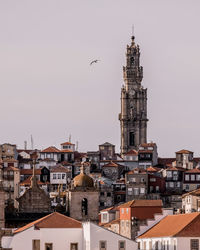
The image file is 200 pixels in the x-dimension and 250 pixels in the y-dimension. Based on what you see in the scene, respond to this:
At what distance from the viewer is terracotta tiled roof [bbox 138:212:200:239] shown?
109625 millimetres

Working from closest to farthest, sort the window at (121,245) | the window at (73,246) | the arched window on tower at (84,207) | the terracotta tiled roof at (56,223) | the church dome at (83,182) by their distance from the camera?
the window at (121,245) < the window at (73,246) < the terracotta tiled roof at (56,223) < the arched window on tower at (84,207) < the church dome at (83,182)

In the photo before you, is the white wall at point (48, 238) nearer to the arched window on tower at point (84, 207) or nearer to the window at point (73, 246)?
the window at point (73, 246)

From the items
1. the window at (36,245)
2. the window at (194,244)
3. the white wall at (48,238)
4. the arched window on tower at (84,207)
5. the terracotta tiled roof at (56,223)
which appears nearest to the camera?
the white wall at (48,238)

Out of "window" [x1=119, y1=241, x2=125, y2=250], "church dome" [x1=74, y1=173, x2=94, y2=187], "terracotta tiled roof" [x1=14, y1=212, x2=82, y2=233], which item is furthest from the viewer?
"church dome" [x1=74, y1=173, x2=94, y2=187]

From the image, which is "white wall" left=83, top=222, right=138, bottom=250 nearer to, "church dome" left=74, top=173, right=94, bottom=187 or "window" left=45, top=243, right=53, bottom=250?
"window" left=45, top=243, right=53, bottom=250

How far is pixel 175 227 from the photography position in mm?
112812

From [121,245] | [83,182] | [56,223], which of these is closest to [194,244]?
[121,245]

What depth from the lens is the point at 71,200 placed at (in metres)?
138

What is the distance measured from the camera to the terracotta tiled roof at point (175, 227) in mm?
109625

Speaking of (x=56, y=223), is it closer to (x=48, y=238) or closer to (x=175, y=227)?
(x=48, y=238)

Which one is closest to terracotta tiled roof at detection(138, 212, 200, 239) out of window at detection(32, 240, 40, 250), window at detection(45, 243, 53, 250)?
window at detection(45, 243, 53, 250)

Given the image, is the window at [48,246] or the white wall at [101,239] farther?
the window at [48,246]

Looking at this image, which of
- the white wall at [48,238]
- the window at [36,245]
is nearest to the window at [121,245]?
the white wall at [48,238]

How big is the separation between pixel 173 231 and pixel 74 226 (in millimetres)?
8148
